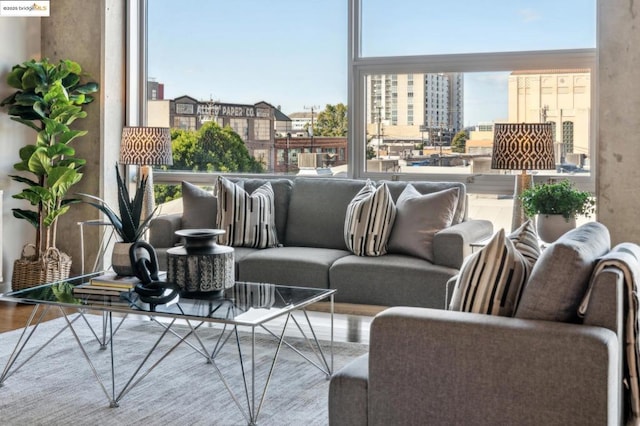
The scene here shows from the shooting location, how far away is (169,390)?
3553mm

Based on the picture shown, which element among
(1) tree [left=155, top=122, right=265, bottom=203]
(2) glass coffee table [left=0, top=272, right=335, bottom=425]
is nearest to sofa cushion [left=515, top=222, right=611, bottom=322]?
(2) glass coffee table [left=0, top=272, right=335, bottom=425]

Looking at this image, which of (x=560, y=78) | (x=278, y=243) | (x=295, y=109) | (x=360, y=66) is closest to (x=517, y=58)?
(x=560, y=78)

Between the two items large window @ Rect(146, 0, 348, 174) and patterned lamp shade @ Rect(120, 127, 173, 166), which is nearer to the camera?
patterned lamp shade @ Rect(120, 127, 173, 166)

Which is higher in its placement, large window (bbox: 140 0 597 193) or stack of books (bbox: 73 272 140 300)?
large window (bbox: 140 0 597 193)

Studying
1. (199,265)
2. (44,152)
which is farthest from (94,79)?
(199,265)

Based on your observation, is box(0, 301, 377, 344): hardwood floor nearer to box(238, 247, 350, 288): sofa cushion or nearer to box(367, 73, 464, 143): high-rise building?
box(238, 247, 350, 288): sofa cushion

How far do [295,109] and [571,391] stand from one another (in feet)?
13.6

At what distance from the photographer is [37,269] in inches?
229

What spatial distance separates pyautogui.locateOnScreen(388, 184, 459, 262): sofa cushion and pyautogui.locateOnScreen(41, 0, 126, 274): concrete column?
254cm

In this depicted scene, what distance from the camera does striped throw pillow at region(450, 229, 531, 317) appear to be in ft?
7.95

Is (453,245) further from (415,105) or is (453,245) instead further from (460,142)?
(415,105)

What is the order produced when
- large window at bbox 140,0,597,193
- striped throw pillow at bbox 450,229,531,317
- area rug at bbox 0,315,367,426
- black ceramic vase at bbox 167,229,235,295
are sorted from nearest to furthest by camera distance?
1. striped throw pillow at bbox 450,229,531,317
2. area rug at bbox 0,315,367,426
3. black ceramic vase at bbox 167,229,235,295
4. large window at bbox 140,0,597,193

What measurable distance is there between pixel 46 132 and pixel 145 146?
0.78 m

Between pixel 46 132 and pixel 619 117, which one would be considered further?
pixel 46 132
